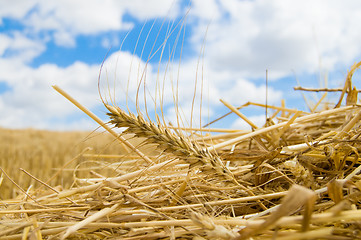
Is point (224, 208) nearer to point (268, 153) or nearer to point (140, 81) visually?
point (268, 153)

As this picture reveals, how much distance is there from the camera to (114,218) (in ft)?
2.41

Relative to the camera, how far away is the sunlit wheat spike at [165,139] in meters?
0.70

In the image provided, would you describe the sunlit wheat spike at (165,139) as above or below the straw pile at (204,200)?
above

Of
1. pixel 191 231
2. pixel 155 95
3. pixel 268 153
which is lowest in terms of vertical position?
pixel 191 231

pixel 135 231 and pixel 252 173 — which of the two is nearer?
pixel 135 231

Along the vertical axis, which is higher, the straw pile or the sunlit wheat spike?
the sunlit wheat spike

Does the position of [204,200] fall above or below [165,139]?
below

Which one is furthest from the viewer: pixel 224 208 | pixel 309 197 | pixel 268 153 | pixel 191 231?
pixel 268 153

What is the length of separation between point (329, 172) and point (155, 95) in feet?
1.47

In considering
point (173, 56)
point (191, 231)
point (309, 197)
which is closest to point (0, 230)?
point (191, 231)

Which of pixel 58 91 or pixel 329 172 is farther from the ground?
pixel 58 91

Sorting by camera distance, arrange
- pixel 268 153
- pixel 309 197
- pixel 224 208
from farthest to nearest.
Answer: pixel 268 153, pixel 224 208, pixel 309 197

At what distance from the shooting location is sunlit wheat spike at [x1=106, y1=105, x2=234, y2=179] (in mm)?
703

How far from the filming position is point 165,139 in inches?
27.8
